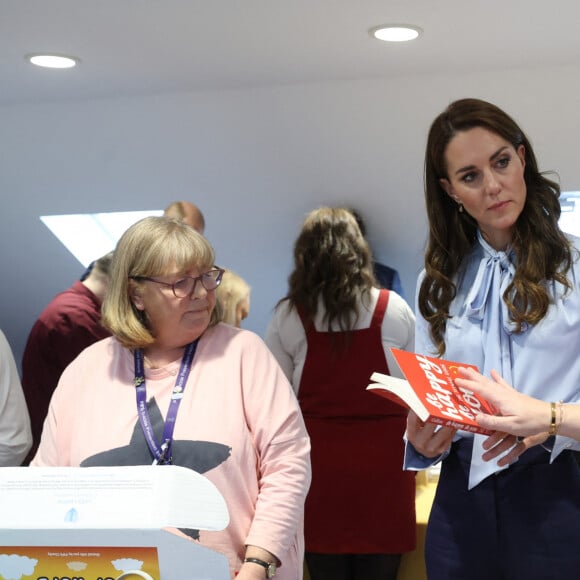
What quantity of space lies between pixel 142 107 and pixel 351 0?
165cm

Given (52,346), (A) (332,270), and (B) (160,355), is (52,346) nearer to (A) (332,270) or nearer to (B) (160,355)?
(A) (332,270)

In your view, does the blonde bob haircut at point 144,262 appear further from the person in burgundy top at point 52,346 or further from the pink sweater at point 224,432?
the person in burgundy top at point 52,346

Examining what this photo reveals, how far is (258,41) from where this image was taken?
10.7ft

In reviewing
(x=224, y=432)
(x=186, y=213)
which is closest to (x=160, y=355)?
(x=224, y=432)

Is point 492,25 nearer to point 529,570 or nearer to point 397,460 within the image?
point 397,460

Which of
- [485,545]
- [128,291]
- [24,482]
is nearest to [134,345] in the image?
[128,291]

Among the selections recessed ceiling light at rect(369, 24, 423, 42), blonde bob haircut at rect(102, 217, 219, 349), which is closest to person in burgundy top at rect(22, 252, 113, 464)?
recessed ceiling light at rect(369, 24, 423, 42)

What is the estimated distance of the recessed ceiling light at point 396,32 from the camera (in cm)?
306

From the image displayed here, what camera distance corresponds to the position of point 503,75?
12.2 ft

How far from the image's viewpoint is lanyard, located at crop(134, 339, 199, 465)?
6.16 ft

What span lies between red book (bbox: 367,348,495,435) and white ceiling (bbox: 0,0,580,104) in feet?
4.85

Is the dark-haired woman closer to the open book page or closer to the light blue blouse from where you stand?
the light blue blouse

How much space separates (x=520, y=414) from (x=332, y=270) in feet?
5.20

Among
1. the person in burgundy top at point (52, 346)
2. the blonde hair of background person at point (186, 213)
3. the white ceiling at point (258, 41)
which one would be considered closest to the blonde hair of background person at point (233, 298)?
the blonde hair of background person at point (186, 213)
